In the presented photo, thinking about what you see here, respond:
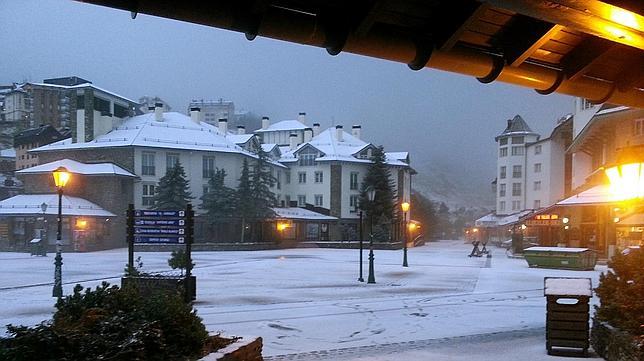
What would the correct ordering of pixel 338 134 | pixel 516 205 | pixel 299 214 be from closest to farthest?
pixel 299 214 < pixel 338 134 < pixel 516 205

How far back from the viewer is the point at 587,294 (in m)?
8.54

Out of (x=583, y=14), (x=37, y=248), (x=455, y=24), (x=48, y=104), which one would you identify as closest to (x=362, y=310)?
(x=455, y=24)

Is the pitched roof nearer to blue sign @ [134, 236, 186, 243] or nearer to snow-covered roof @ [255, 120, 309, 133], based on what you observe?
snow-covered roof @ [255, 120, 309, 133]

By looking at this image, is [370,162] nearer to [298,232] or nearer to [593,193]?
[298,232]

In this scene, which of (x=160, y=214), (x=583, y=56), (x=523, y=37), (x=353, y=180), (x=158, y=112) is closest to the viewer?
(x=523, y=37)

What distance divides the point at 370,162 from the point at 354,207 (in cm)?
561

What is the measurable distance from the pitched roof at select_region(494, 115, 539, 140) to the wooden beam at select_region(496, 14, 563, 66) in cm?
7638

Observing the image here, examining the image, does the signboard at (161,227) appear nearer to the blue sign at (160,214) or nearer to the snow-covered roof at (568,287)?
the blue sign at (160,214)

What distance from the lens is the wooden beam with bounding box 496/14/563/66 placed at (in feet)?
20.9

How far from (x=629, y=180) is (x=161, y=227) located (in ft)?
43.7

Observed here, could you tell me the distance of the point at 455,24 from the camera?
5.94 metres

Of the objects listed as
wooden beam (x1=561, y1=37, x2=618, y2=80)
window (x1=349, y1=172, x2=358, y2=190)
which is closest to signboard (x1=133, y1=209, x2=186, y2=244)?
wooden beam (x1=561, y1=37, x2=618, y2=80)

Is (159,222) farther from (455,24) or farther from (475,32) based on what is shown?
(455,24)

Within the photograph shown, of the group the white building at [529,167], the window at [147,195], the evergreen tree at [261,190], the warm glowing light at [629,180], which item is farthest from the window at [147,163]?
the warm glowing light at [629,180]
